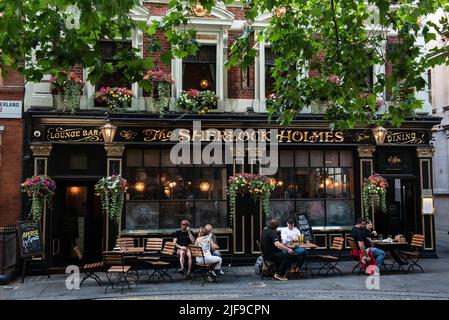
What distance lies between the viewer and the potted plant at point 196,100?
1393 cm

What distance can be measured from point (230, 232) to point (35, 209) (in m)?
5.79

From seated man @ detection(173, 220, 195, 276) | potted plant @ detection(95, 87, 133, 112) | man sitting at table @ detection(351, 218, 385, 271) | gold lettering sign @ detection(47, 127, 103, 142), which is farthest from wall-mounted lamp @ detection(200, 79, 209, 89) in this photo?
man sitting at table @ detection(351, 218, 385, 271)

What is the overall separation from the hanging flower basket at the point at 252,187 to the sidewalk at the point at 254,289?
2.46 m

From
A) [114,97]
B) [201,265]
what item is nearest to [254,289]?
[201,265]

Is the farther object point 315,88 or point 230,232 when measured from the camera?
point 230,232

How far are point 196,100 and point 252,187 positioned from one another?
328 cm

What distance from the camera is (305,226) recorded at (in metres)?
14.0

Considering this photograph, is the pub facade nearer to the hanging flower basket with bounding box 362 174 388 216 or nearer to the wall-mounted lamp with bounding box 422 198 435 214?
the wall-mounted lamp with bounding box 422 198 435 214

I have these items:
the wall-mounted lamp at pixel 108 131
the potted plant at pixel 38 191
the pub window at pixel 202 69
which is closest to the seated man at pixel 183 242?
the wall-mounted lamp at pixel 108 131

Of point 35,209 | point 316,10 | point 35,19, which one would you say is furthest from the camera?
point 35,209

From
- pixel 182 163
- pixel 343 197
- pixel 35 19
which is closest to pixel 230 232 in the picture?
pixel 182 163

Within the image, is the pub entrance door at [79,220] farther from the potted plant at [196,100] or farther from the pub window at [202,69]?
the pub window at [202,69]
